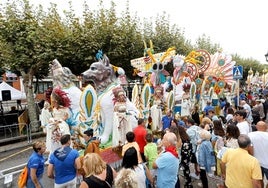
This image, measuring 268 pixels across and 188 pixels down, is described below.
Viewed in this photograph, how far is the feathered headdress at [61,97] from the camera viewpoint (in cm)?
640

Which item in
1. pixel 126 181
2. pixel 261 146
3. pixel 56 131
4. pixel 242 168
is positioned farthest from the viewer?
pixel 56 131

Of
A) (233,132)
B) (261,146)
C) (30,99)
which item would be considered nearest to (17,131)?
(30,99)

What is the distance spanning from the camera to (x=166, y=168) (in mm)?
3943

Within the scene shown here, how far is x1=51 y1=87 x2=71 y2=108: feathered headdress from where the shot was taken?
21.0 ft

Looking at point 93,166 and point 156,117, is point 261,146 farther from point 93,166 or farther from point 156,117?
point 156,117

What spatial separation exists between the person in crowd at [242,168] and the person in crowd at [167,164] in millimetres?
765

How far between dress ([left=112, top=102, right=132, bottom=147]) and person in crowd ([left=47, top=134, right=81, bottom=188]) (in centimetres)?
241

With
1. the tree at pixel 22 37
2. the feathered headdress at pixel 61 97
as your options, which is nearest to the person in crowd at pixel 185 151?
the feathered headdress at pixel 61 97

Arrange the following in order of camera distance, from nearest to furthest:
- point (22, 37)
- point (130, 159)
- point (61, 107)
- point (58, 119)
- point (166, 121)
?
point (130, 159) → point (58, 119) → point (61, 107) → point (166, 121) → point (22, 37)

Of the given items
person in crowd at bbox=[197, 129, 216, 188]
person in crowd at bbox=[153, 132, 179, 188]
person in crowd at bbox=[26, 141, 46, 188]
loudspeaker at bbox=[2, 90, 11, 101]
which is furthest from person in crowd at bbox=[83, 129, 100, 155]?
loudspeaker at bbox=[2, 90, 11, 101]

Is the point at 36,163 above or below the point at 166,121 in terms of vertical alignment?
below

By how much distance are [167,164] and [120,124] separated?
2925 millimetres

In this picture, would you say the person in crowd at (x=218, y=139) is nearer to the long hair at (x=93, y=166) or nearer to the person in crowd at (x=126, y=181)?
the person in crowd at (x=126, y=181)

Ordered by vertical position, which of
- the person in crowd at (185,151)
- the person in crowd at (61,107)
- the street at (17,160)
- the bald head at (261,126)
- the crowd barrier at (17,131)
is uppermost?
the person in crowd at (61,107)
